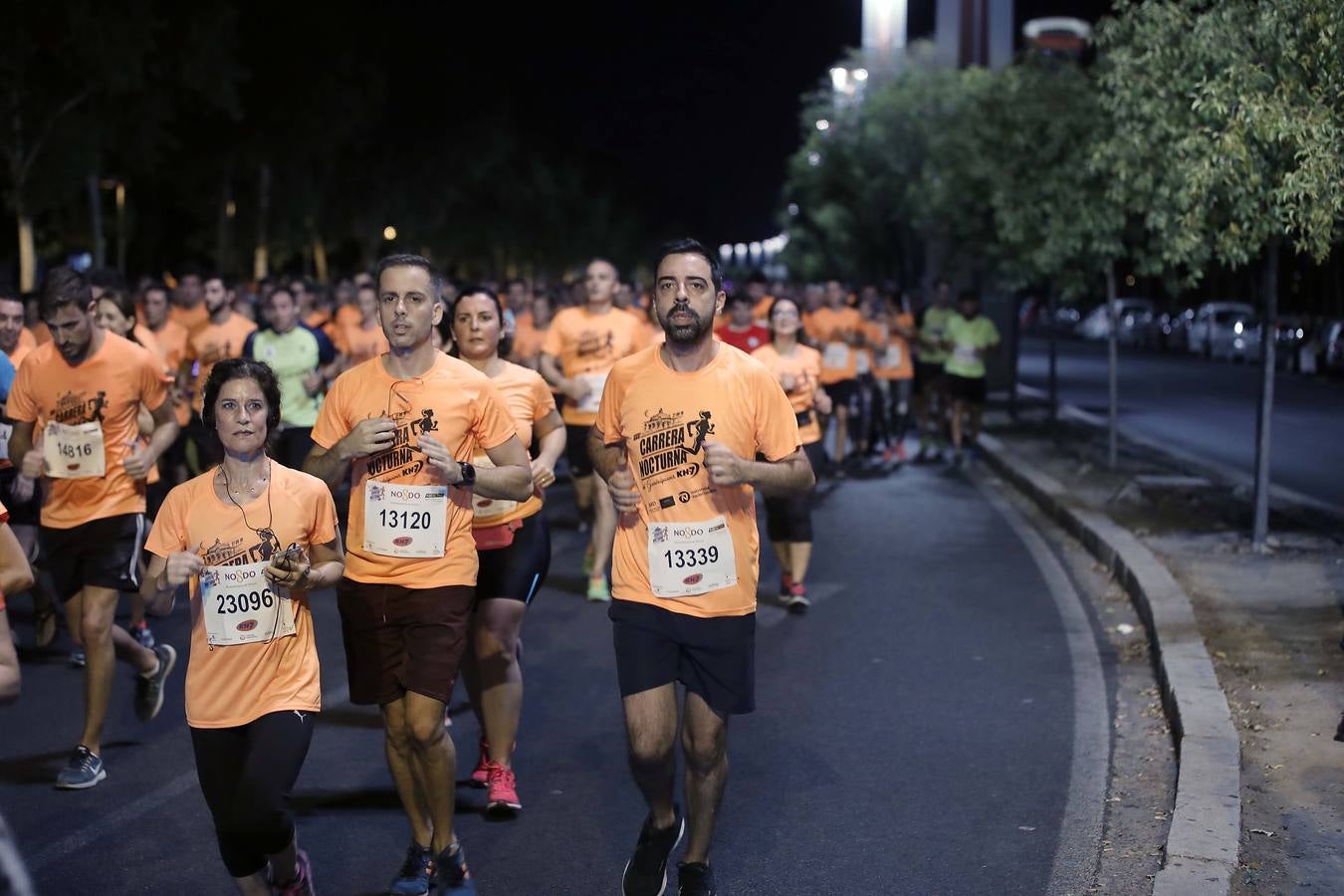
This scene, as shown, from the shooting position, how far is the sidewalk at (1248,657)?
224 inches

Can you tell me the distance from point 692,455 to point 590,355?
6470 millimetres

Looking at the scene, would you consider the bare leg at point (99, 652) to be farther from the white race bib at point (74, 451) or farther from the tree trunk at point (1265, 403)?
the tree trunk at point (1265, 403)

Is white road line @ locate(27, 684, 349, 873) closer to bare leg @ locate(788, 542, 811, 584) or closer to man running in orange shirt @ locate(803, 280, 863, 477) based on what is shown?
bare leg @ locate(788, 542, 811, 584)

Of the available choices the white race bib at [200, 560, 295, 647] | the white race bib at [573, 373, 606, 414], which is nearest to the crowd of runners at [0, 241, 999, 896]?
the white race bib at [200, 560, 295, 647]

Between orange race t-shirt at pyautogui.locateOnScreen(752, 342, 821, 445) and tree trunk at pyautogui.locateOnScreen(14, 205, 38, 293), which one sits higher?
tree trunk at pyautogui.locateOnScreen(14, 205, 38, 293)

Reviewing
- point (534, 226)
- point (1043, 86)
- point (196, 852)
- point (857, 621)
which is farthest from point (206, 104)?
point (534, 226)

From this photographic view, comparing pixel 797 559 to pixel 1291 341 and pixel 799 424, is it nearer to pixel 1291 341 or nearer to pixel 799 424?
pixel 799 424

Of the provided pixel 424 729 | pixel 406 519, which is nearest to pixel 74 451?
pixel 406 519

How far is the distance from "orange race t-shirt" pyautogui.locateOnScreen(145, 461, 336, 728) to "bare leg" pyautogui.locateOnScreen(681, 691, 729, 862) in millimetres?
1092

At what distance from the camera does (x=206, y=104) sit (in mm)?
42312

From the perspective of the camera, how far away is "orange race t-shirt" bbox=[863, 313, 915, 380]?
19.7 m

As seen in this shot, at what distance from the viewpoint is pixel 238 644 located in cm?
486

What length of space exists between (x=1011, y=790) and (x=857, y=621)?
3.50 metres

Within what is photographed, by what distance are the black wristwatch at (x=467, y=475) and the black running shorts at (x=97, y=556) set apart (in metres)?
2.46
